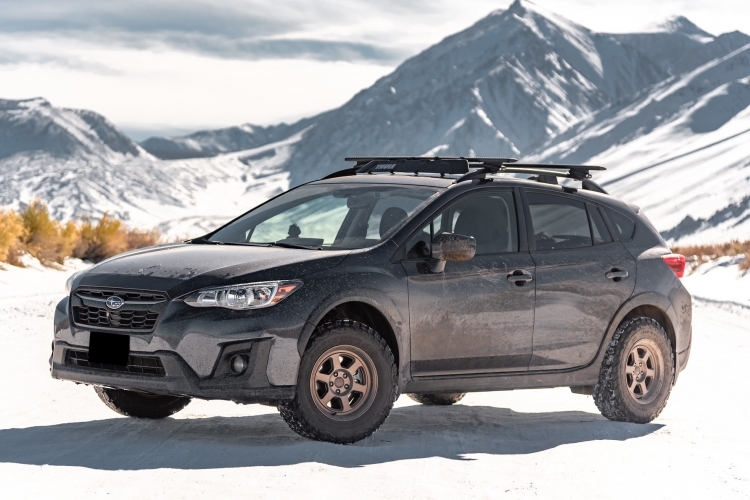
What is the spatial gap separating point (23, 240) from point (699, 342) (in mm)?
16267

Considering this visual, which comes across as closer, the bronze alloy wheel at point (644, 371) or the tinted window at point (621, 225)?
the bronze alloy wheel at point (644, 371)

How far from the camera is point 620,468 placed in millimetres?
6922

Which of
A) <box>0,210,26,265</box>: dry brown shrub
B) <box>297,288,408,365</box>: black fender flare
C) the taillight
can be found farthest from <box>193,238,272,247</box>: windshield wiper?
<box>0,210,26,265</box>: dry brown shrub

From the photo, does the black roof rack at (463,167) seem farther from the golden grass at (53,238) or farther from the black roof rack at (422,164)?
the golden grass at (53,238)

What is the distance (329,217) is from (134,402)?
1.82m

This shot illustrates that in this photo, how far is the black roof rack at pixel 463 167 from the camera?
8.29 m

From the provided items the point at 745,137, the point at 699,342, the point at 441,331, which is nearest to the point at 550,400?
the point at 441,331

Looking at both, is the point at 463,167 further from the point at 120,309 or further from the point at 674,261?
the point at 120,309

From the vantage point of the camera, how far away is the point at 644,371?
29.0ft

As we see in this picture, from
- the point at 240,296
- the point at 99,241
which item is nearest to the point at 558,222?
the point at 240,296

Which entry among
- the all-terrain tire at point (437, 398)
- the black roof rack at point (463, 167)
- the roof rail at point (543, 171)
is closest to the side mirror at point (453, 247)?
the black roof rack at point (463, 167)

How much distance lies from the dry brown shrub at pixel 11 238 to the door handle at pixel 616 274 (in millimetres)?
17285

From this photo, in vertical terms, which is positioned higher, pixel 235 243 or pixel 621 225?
pixel 621 225

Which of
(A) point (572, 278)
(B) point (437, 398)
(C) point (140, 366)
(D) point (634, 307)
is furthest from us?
(B) point (437, 398)
